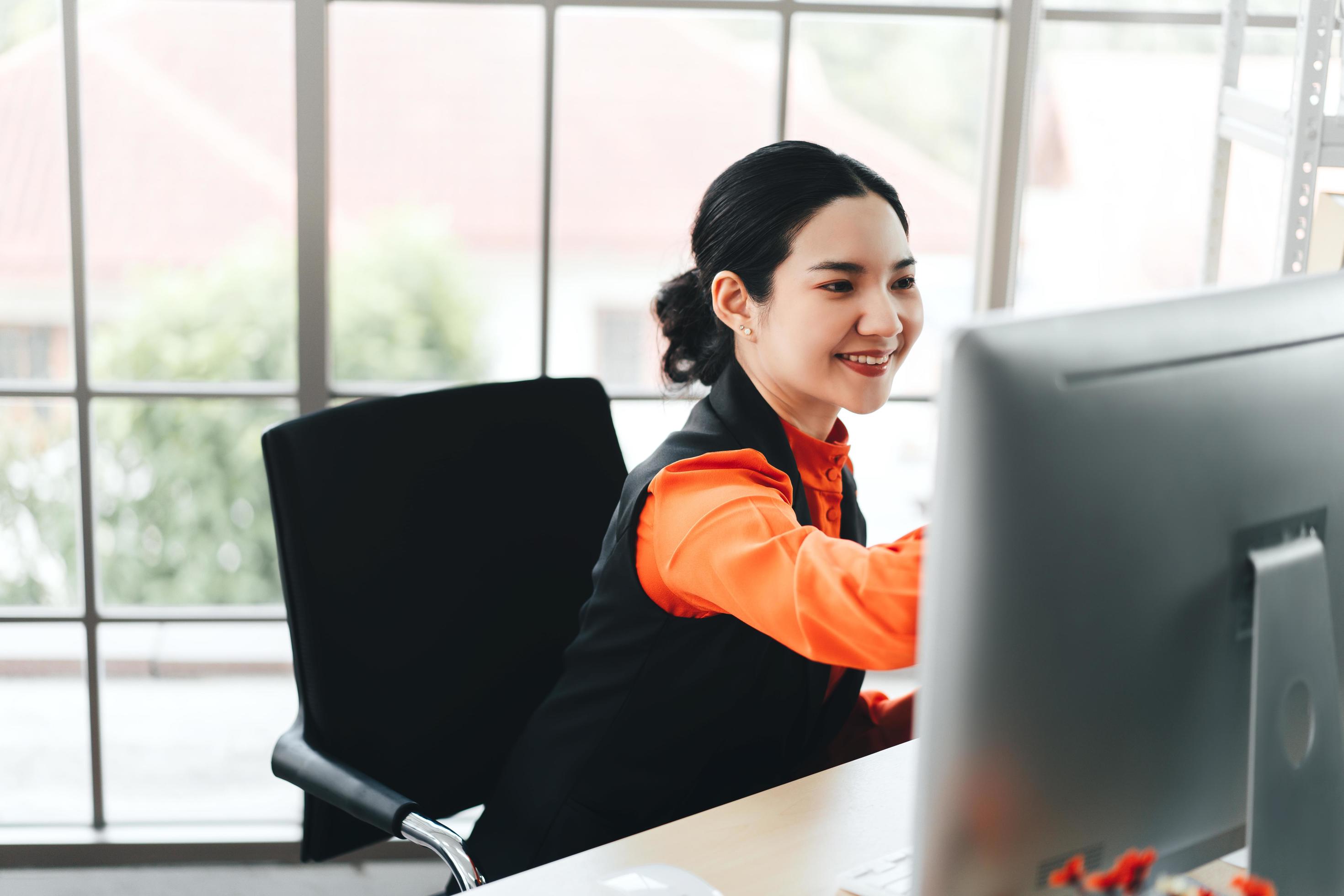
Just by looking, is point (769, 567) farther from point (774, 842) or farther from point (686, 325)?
point (686, 325)

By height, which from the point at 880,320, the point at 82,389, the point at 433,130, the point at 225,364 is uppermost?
the point at 433,130

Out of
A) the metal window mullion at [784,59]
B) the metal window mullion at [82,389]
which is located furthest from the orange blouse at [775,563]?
the metal window mullion at [82,389]

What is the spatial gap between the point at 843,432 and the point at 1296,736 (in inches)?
24.9

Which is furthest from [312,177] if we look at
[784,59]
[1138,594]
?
[1138,594]

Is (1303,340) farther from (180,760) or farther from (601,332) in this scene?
(601,332)

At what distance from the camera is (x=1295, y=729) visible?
77 centimetres

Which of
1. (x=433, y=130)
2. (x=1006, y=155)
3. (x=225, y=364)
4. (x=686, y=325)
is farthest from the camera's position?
(x=433, y=130)

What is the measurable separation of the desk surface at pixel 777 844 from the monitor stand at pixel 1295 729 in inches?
6.1

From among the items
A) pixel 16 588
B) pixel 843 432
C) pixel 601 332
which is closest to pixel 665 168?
pixel 601 332

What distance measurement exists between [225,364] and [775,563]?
207 inches

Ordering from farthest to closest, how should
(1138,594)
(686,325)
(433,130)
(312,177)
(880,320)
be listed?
(433,130)
(312,177)
(686,325)
(880,320)
(1138,594)

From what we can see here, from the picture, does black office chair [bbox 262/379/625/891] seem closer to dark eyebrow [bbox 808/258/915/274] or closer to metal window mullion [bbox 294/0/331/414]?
dark eyebrow [bbox 808/258/915/274]

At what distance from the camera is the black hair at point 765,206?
46.0 inches

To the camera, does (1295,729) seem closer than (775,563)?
Yes
